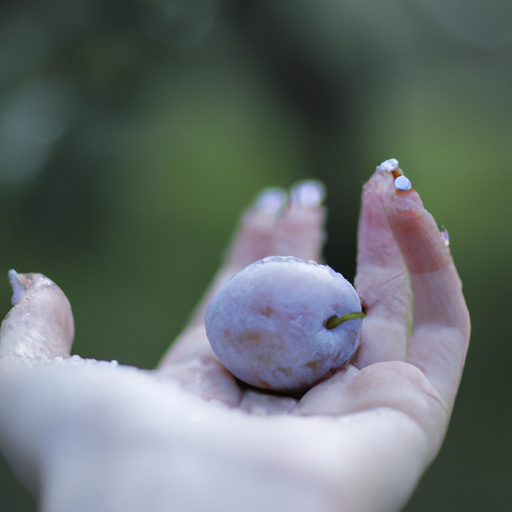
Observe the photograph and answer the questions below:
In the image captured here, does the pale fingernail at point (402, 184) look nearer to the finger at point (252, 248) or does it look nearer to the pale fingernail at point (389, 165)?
the pale fingernail at point (389, 165)

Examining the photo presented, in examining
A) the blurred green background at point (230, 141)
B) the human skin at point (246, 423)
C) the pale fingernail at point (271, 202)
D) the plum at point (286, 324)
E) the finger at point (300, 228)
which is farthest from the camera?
the blurred green background at point (230, 141)

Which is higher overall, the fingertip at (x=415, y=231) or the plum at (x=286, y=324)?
the fingertip at (x=415, y=231)

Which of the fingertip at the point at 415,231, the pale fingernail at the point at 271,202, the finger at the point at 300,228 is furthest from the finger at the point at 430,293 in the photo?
the pale fingernail at the point at 271,202

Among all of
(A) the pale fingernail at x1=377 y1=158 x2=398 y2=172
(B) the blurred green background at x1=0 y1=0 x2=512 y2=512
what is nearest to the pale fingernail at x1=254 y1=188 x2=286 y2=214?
(B) the blurred green background at x1=0 y1=0 x2=512 y2=512

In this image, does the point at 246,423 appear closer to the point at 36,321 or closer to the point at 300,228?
the point at 36,321

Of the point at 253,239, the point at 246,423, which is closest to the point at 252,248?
the point at 253,239

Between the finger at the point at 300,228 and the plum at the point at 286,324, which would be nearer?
the plum at the point at 286,324
